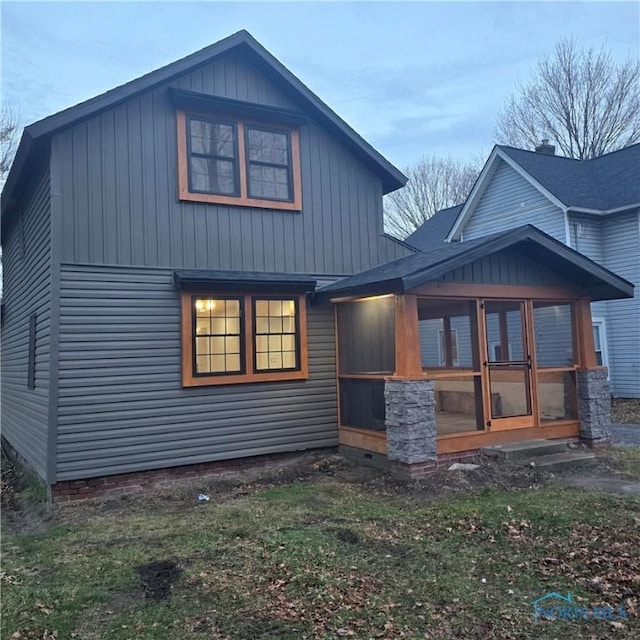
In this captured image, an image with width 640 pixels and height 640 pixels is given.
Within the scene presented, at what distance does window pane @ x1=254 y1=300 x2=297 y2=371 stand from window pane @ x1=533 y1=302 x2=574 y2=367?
374 centimetres

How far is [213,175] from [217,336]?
2.40 m

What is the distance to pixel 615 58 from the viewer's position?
25375 mm

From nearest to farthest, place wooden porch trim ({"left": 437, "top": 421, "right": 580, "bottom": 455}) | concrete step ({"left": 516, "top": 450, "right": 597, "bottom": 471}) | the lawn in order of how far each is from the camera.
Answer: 1. the lawn
2. concrete step ({"left": 516, "top": 450, "right": 597, "bottom": 471})
3. wooden porch trim ({"left": 437, "top": 421, "right": 580, "bottom": 455})

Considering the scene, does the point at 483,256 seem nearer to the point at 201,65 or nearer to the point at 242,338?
the point at 242,338

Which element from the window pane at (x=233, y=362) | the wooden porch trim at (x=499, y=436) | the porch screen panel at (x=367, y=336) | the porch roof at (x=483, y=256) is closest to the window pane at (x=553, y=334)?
the porch roof at (x=483, y=256)

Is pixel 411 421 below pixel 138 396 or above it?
below

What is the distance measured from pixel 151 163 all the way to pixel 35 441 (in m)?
4.28

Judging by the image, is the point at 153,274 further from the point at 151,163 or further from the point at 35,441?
the point at 35,441

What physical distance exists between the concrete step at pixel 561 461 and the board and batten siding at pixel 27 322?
6.28 m

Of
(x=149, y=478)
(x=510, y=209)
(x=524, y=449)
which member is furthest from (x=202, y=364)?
(x=510, y=209)

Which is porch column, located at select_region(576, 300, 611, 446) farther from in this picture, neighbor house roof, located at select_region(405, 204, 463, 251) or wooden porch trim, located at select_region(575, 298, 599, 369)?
neighbor house roof, located at select_region(405, 204, 463, 251)

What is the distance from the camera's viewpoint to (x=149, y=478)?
7.19m

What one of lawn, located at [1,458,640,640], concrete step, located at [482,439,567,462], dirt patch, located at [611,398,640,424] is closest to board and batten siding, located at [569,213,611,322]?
dirt patch, located at [611,398,640,424]

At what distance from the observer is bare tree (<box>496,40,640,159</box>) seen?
25000mm
